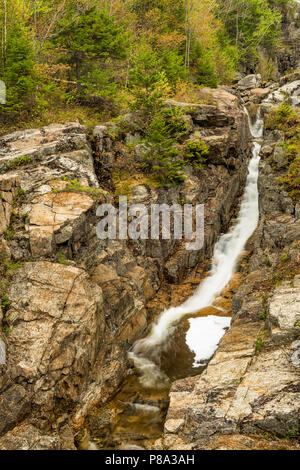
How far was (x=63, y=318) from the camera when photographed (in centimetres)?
873

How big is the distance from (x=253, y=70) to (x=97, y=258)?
36695 millimetres

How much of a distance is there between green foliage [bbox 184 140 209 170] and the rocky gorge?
47 centimetres

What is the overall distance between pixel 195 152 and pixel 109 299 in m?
9.87

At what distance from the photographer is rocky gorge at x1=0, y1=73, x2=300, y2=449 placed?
21.2 feet

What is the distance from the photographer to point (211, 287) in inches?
571

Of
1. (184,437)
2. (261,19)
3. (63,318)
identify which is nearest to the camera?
(184,437)

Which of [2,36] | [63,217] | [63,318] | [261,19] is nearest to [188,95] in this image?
[2,36]

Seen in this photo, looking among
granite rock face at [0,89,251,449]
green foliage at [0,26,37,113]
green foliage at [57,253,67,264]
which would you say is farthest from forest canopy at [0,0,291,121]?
green foliage at [57,253,67,264]

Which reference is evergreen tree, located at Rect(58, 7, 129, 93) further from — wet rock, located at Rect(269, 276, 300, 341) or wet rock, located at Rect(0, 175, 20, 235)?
wet rock, located at Rect(269, 276, 300, 341)

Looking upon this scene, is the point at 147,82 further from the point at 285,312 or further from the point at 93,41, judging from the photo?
the point at 285,312

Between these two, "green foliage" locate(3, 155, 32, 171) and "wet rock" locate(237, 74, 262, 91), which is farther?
"wet rock" locate(237, 74, 262, 91)

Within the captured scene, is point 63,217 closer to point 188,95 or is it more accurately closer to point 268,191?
point 268,191

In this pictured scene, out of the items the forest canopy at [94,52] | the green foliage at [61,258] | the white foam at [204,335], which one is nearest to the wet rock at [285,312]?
the white foam at [204,335]

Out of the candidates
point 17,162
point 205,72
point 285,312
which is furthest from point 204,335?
point 205,72
